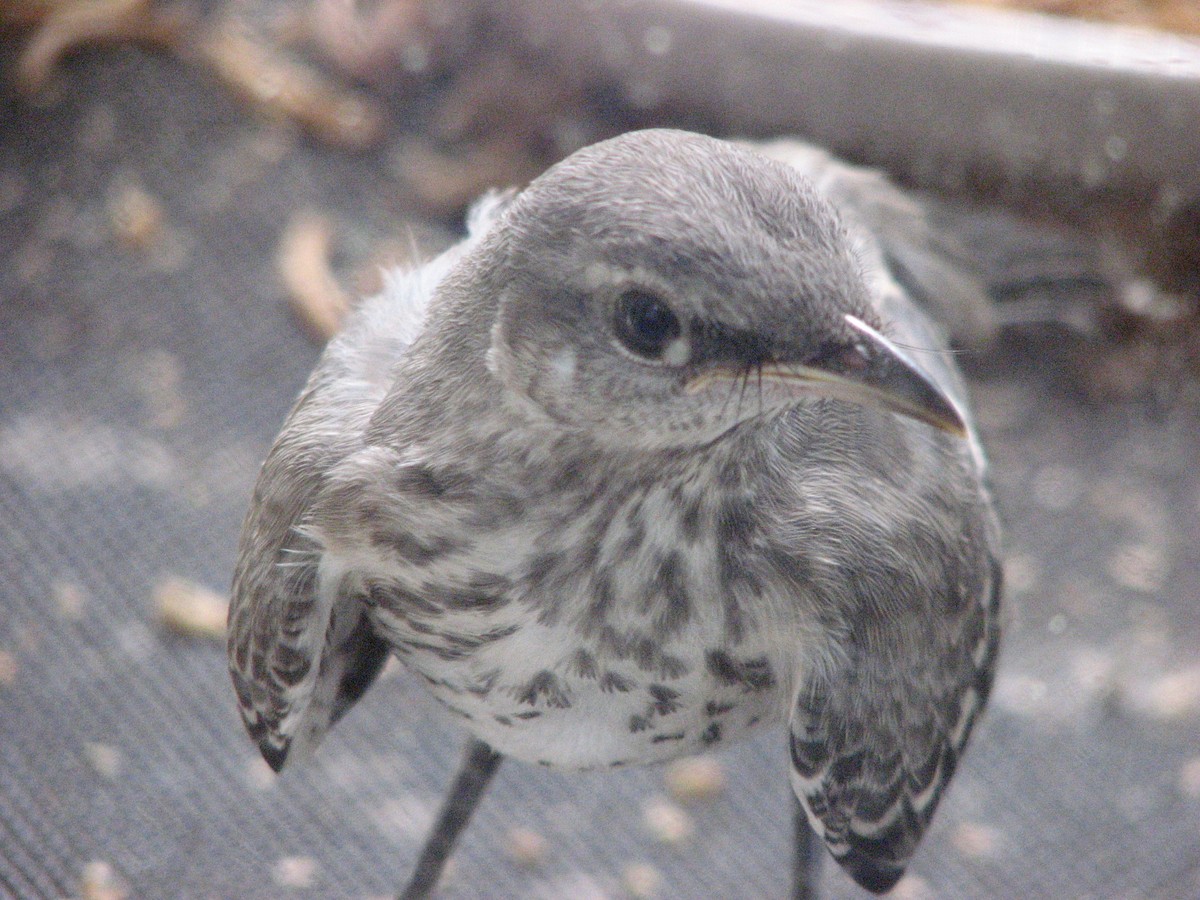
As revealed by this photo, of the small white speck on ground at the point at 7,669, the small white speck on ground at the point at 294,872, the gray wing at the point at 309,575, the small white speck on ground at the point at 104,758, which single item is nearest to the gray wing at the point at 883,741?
the gray wing at the point at 309,575

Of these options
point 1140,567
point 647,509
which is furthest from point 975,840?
Answer: point 647,509

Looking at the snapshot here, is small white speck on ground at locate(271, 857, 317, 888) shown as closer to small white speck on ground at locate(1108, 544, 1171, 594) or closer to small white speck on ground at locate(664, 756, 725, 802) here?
small white speck on ground at locate(664, 756, 725, 802)

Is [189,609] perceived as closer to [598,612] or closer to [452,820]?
[452,820]

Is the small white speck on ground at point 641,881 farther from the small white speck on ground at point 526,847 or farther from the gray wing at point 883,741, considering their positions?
the gray wing at point 883,741

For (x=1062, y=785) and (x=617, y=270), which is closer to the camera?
(x=617, y=270)

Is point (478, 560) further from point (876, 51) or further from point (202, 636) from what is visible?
point (876, 51)

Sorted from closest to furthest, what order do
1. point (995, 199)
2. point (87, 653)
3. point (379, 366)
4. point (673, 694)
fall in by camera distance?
point (673, 694), point (379, 366), point (87, 653), point (995, 199)

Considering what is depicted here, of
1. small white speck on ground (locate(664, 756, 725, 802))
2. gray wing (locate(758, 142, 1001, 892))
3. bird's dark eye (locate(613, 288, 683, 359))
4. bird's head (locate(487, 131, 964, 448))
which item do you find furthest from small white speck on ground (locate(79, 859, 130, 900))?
bird's dark eye (locate(613, 288, 683, 359))

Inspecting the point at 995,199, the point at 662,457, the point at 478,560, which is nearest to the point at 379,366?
the point at 478,560
